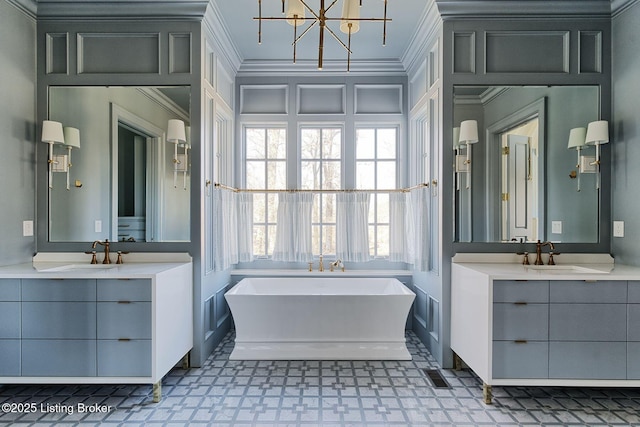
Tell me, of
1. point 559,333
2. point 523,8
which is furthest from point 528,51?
point 559,333

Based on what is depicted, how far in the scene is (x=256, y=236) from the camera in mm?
4180

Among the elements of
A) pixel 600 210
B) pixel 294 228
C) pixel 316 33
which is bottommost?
pixel 294 228

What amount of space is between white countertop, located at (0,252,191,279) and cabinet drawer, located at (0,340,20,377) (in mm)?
427

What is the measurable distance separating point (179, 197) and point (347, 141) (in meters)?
1.90

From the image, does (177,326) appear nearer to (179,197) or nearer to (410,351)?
(179,197)

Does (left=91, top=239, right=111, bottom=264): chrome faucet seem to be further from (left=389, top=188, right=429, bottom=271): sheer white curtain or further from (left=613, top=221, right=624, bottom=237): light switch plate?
(left=613, top=221, right=624, bottom=237): light switch plate

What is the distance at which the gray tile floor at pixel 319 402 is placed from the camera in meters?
2.26

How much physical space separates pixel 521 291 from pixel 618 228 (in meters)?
1.20

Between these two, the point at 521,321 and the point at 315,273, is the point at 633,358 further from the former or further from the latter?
the point at 315,273

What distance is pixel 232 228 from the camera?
3732mm

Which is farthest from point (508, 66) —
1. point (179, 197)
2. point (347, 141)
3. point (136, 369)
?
point (136, 369)

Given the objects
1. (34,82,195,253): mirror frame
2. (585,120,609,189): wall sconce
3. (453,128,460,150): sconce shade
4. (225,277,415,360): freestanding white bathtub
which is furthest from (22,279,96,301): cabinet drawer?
(585,120,609,189): wall sconce

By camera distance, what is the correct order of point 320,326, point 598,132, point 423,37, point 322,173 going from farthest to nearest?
point 322,173
point 423,37
point 320,326
point 598,132

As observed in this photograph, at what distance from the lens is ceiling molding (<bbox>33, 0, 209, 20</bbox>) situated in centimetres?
295
